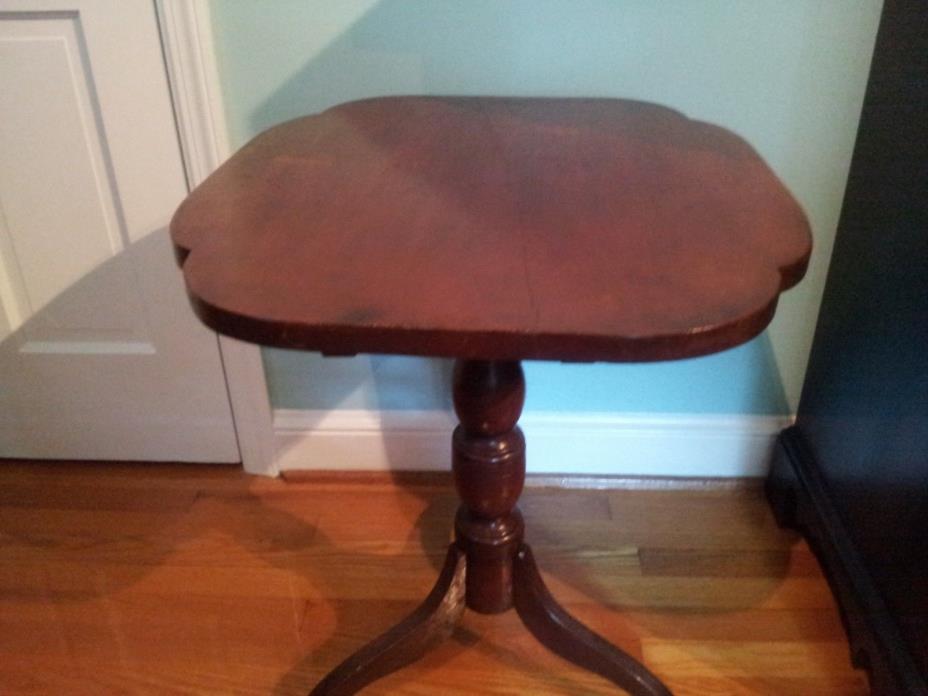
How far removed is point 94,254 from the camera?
53.3 inches

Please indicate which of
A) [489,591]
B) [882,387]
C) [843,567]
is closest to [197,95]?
[489,591]

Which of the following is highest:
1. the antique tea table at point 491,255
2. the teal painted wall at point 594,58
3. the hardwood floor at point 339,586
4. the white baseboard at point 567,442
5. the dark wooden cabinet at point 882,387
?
the teal painted wall at point 594,58

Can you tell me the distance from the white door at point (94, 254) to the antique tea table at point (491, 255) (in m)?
0.37

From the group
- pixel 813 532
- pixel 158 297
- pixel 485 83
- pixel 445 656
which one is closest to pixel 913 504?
pixel 813 532

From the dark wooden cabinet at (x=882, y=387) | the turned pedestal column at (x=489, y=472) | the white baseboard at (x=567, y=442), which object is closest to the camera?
the turned pedestal column at (x=489, y=472)

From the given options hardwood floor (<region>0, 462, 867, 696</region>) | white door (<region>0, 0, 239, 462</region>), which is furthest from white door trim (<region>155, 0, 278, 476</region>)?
hardwood floor (<region>0, 462, 867, 696</region>)

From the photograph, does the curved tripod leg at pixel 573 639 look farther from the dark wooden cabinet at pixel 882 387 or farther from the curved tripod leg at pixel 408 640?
the dark wooden cabinet at pixel 882 387

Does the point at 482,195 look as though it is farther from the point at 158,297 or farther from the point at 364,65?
the point at 158,297

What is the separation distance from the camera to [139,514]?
1443 millimetres

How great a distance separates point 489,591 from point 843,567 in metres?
0.54

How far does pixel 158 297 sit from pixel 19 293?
0.26 meters

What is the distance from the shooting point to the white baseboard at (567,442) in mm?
1438

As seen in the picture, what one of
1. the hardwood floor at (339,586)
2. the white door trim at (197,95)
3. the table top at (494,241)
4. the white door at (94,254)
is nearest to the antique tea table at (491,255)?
the table top at (494,241)

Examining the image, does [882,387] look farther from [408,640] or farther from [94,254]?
[94,254]
